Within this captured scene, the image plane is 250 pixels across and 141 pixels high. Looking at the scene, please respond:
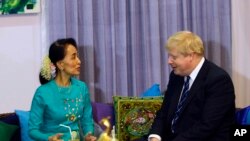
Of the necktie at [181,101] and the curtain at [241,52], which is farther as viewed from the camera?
the curtain at [241,52]

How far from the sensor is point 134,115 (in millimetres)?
3182

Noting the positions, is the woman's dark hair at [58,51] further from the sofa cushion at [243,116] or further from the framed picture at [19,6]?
the sofa cushion at [243,116]

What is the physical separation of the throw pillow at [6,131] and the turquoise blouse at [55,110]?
199mm

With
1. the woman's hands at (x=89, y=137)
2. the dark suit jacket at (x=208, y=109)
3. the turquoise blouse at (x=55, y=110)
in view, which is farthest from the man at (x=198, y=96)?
the turquoise blouse at (x=55, y=110)

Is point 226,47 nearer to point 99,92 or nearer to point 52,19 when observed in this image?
point 99,92

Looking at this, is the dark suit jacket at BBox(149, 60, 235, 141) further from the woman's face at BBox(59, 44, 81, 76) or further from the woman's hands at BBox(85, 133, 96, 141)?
the woman's face at BBox(59, 44, 81, 76)

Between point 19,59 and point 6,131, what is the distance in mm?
745

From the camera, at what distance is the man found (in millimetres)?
2473

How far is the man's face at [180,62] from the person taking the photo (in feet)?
8.36

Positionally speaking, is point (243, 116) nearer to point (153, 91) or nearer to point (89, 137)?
point (153, 91)

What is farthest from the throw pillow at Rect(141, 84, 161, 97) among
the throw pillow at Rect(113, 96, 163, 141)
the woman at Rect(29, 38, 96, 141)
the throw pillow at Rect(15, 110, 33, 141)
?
the throw pillow at Rect(15, 110, 33, 141)

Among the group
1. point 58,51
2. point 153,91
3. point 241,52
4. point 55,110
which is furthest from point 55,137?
point 241,52

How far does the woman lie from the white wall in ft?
1.94

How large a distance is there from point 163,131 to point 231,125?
44 cm
